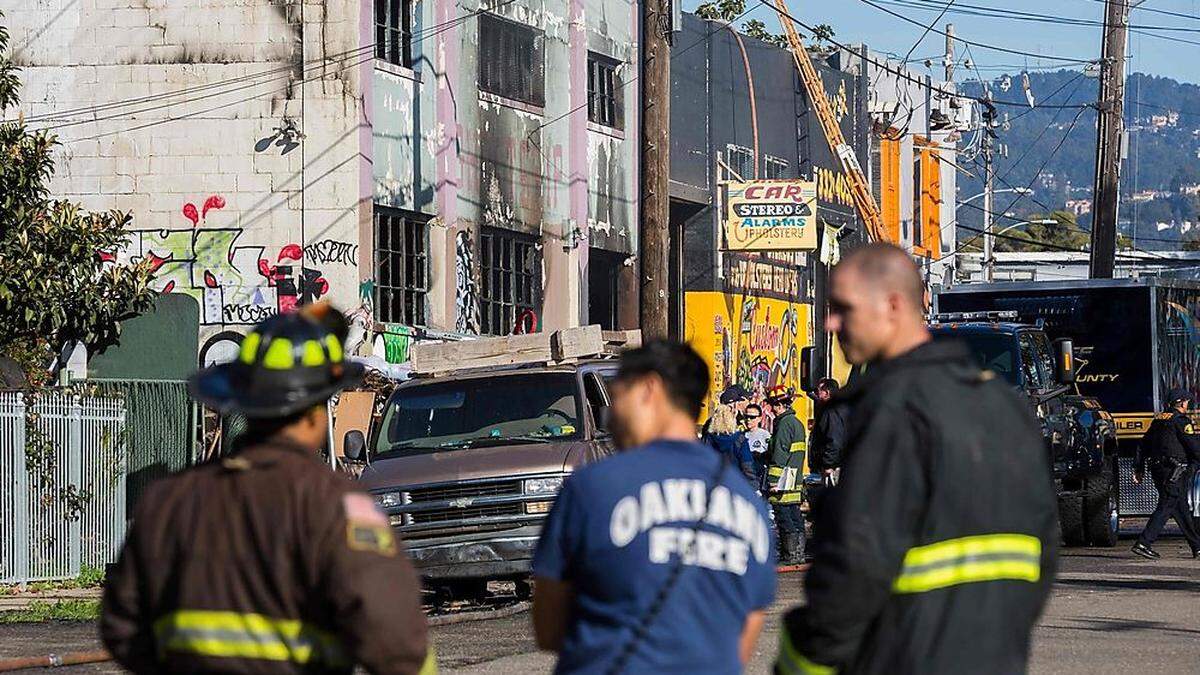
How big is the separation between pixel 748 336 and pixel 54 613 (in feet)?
79.0

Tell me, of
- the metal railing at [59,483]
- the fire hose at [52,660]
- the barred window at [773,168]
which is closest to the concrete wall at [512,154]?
the barred window at [773,168]

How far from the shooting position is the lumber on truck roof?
1881 centimetres

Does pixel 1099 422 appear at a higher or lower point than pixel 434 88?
lower

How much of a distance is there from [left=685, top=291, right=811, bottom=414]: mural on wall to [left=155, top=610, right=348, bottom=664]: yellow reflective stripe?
102 ft

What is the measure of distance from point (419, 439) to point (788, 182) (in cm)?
1872

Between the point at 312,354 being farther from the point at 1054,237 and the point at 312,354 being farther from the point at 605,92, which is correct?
the point at 1054,237

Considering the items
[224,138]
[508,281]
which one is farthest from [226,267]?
[508,281]

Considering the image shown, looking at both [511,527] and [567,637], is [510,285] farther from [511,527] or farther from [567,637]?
[567,637]

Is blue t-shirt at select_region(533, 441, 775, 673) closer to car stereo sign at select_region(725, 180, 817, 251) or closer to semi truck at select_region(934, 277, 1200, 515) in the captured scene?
semi truck at select_region(934, 277, 1200, 515)

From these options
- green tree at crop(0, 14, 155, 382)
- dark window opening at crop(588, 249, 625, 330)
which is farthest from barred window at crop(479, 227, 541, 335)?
green tree at crop(0, 14, 155, 382)

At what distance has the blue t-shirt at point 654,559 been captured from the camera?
507 cm

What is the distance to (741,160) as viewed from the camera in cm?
3959

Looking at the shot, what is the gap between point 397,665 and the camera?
15.0ft

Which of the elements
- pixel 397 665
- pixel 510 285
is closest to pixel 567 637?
pixel 397 665
